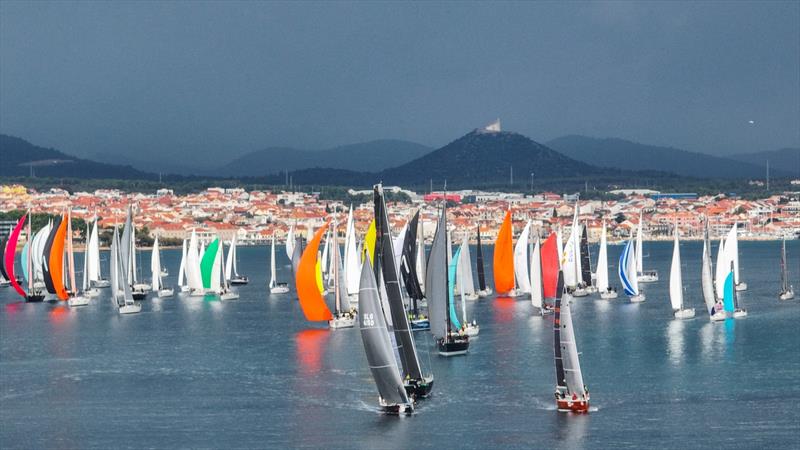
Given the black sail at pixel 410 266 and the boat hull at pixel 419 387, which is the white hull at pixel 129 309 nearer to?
the black sail at pixel 410 266

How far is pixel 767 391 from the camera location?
2662 centimetres

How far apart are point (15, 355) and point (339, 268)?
8.16 meters

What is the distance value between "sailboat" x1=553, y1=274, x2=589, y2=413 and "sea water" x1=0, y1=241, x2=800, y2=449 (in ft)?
1.04

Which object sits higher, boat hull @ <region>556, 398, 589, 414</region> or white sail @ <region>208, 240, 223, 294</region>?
white sail @ <region>208, 240, 223, 294</region>

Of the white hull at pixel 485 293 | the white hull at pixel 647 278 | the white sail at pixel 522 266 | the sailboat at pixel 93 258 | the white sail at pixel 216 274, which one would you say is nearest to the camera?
the white sail at pixel 522 266

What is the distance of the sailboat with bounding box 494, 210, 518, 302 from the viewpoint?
45219 millimetres

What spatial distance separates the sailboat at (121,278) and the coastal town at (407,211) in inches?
2090

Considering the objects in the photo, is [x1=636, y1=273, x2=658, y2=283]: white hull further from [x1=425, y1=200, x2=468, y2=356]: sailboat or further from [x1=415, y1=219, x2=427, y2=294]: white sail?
[x1=425, y1=200, x2=468, y2=356]: sailboat

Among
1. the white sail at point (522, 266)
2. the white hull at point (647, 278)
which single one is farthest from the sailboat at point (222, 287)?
the white hull at point (647, 278)

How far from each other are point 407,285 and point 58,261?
47.4 ft

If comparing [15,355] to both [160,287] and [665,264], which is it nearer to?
[160,287]

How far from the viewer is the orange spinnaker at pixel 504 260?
45219mm

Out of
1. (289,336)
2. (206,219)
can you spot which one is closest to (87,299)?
(289,336)

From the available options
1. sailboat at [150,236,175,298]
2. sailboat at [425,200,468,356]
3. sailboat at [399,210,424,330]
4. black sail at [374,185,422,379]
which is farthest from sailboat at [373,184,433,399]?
sailboat at [150,236,175,298]
